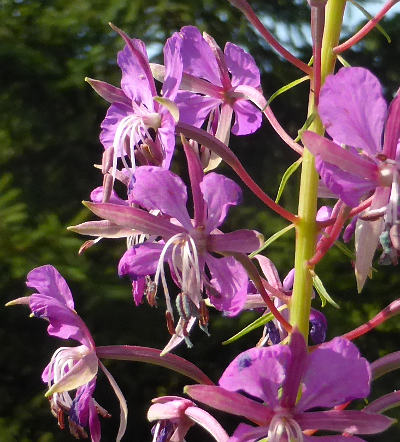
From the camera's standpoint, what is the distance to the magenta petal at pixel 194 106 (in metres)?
1.51

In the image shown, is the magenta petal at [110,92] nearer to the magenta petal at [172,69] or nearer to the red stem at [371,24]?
the magenta petal at [172,69]

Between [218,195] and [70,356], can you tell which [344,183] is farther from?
[70,356]

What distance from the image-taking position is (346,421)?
3.74 ft

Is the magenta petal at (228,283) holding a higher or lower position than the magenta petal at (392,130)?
lower

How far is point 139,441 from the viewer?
497 cm

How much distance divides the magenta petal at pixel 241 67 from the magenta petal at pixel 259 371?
2.07 feet

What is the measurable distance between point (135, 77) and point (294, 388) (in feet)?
1.93

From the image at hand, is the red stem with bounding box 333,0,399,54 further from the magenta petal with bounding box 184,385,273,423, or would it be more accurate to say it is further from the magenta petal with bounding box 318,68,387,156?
the magenta petal with bounding box 184,385,273,423

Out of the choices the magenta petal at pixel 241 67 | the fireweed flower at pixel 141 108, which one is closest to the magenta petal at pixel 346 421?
the fireweed flower at pixel 141 108

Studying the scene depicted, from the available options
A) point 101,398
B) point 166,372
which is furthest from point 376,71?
point 101,398

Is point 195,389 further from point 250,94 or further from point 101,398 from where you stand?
point 101,398

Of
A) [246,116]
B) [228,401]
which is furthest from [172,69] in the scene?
[228,401]

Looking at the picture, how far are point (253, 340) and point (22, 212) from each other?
1536 millimetres

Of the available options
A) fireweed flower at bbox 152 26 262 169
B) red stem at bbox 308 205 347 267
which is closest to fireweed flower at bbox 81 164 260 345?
red stem at bbox 308 205 347 267
